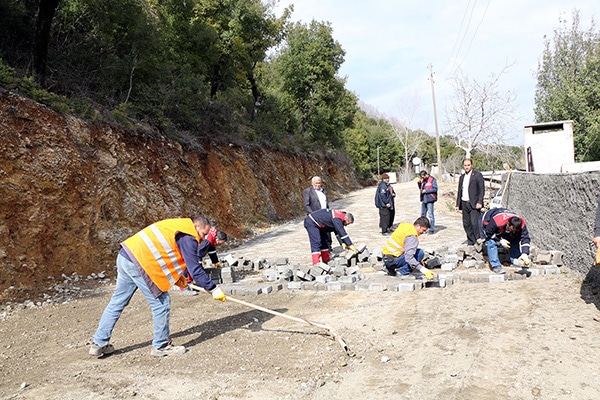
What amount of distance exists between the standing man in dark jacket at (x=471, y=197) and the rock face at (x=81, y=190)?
7301 mm

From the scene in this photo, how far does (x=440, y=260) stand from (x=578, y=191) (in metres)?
2.44

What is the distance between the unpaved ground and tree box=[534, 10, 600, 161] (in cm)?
1960

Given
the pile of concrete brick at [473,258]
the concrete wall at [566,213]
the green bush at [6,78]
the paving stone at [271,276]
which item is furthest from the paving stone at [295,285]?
the green bush at [6,78]

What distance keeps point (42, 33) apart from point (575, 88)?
24.6 m

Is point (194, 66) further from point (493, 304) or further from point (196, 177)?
point (493, 304)

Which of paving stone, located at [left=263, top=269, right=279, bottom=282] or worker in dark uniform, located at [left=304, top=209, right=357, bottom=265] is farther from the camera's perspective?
worker in dark uniform, located at [left=304, top=209, right=357, bottom=265]

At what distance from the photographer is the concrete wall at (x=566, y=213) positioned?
5926mm

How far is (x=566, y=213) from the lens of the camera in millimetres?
6828

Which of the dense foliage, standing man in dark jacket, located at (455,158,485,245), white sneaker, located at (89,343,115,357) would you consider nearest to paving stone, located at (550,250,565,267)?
standing man in dark jacket, located at (455,158,485,245)

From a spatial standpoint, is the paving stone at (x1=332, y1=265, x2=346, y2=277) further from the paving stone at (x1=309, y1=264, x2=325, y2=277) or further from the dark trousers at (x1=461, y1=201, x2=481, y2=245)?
the dark trousers at (x1=461, y1=201, x2=481, y2=245)

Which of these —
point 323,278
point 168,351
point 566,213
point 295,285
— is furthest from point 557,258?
point 168,351

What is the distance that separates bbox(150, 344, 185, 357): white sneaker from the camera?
14.7ft

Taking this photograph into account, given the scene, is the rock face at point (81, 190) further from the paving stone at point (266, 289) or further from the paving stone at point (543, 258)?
the paving stone at point (543, 258)

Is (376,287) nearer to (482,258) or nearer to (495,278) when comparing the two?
(495,278)
